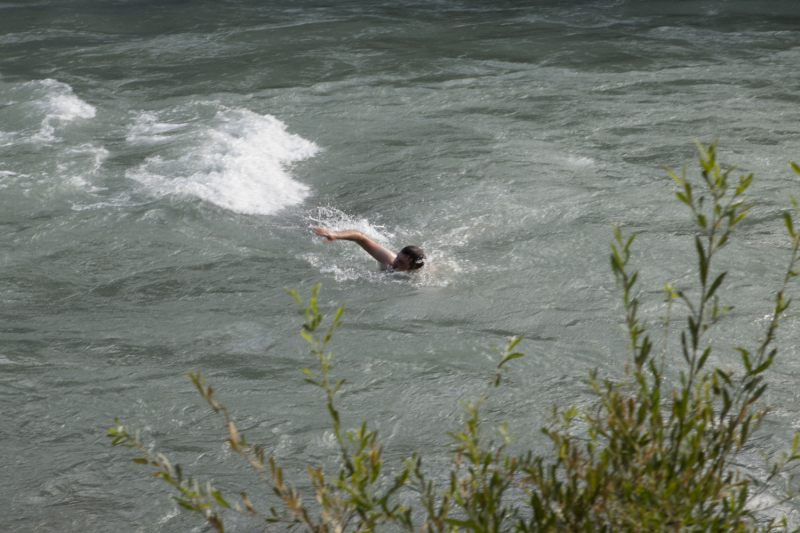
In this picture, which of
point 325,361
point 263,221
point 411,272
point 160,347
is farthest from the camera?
point 263,221

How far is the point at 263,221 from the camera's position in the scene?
27.3ft

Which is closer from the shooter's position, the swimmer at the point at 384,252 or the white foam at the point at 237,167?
the swimmer at the point at 384,252

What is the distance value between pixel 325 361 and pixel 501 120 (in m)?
8.88

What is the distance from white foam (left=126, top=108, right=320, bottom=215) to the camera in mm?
8812

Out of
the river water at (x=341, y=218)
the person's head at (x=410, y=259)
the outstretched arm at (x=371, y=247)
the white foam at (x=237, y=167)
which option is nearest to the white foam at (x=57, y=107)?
the river water at (x=341, y=218)

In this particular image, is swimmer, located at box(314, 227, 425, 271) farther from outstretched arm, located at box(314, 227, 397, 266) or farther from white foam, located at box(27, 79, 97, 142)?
white foam, located at box(27, 79, 97, 142)

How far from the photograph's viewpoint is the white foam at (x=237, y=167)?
8812mm

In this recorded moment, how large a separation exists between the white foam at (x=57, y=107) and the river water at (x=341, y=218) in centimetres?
5

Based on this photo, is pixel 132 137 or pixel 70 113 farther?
pixel 70 113

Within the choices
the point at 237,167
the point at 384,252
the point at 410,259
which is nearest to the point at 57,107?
the point at 237,167

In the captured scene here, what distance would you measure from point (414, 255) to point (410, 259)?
54 millimetres

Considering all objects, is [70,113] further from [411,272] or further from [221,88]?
[411,272]

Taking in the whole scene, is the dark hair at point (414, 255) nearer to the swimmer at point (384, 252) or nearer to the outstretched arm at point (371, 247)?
the swimmer at point (384, 252)

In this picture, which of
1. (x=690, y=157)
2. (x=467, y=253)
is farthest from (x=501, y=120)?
(x=467, y=253)
